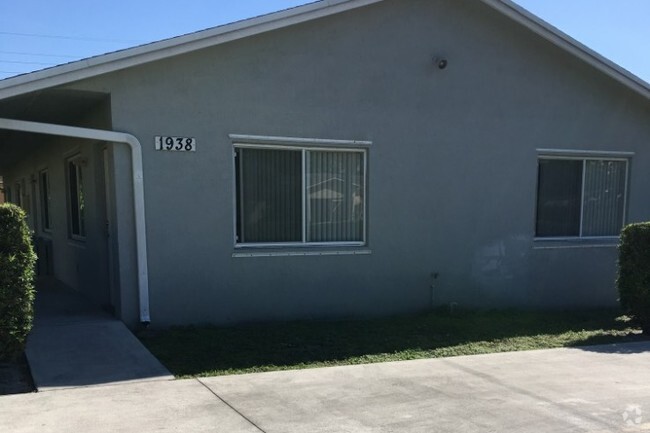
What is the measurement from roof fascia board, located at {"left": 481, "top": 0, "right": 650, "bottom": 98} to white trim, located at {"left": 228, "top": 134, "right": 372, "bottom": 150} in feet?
10.2

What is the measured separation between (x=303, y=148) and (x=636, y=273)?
511 cm

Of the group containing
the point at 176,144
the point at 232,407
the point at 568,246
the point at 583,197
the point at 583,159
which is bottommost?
the point at 232,407

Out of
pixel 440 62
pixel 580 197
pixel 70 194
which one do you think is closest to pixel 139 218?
pixel 70 194

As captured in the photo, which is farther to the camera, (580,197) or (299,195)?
(580,197)

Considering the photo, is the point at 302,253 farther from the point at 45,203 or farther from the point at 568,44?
the point at 45,203

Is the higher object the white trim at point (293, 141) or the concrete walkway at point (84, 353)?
the white trim at point (293, 141)

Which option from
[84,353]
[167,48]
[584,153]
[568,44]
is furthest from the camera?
[584,153]

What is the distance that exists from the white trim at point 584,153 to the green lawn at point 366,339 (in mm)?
2803

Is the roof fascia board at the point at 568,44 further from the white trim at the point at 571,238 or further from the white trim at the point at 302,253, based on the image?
the white trim at the point at 302,253

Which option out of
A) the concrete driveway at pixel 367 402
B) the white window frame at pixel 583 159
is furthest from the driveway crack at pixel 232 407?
the white window frame at pixel 583 159

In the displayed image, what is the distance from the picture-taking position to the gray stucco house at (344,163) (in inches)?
262

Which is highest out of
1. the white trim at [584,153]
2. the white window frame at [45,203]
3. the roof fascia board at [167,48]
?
the roof fascia board at [167,48]

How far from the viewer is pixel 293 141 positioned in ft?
24.0

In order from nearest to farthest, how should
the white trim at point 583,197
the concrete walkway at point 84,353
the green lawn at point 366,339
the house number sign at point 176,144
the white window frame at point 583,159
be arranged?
the concrete walkway at point 84,353
the green lawn at point 366,339
the house number sign at point 176,144
the white window frame at point 583,159
the white trim at point 583,197
